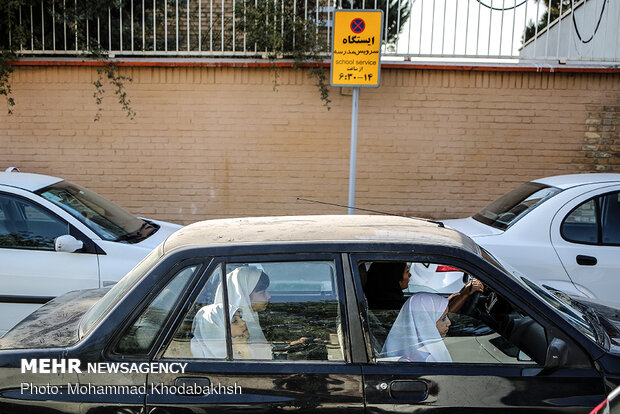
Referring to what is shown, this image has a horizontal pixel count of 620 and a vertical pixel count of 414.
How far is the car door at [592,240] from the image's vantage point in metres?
4.85

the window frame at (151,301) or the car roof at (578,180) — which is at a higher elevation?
the car roof at (578,180)

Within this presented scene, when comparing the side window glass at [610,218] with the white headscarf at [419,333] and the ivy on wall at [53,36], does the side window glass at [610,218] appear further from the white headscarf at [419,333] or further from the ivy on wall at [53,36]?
the ivy on wall at [53,36]

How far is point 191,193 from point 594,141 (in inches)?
225

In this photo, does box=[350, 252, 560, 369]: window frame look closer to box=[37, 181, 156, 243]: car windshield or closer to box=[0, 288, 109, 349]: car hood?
box=[0, 288, 109, 349]: car hood

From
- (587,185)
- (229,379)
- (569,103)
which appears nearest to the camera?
(229,379)

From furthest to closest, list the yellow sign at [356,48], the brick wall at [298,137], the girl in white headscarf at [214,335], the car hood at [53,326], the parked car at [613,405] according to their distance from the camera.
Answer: the brick wall at [298,137] → the yellow sign at [356,48] → the car hood at [53,326] → the girl in white headscarf at [214,335] → the parked car at [613,405]

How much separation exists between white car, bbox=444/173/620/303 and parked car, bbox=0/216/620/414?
1.97 m

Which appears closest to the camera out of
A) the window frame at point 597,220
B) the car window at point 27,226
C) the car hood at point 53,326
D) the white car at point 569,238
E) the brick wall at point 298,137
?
the car hood at point 53,326

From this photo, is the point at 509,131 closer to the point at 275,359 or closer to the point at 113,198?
the point at 113,198

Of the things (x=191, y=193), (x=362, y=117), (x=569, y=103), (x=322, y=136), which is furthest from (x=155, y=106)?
(x=569, y=103)

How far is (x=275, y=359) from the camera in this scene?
2711 mm

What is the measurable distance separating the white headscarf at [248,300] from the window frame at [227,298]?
3 centimetres

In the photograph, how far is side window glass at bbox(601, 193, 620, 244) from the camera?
4992 mm

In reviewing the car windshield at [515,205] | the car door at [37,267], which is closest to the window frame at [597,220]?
the car windshield at [515,205]
